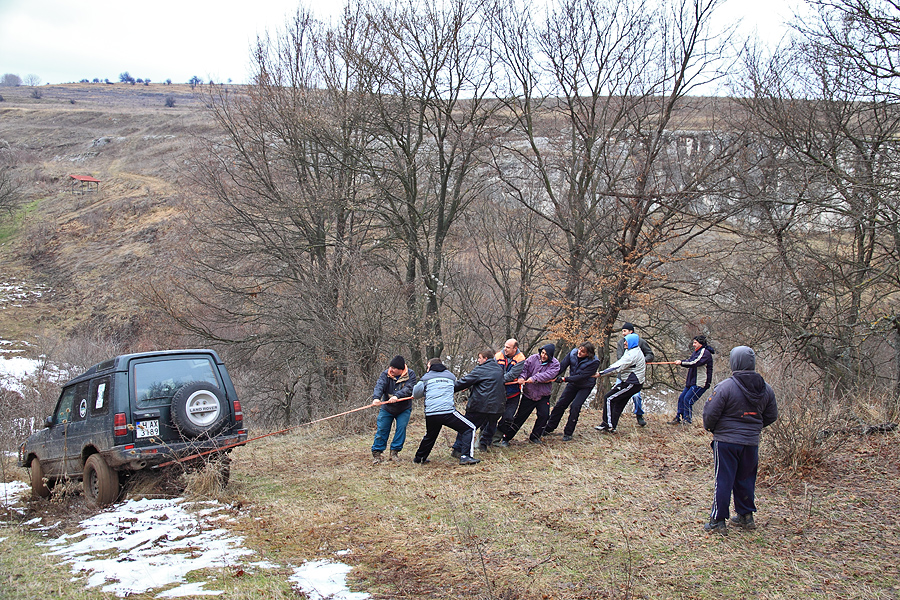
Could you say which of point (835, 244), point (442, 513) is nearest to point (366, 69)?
point (835, 244)

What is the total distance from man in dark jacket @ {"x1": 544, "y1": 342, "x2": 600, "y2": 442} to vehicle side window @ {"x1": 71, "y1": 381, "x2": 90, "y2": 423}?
694 centimetres

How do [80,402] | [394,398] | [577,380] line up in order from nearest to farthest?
[80,402]
[394,398]
[577,380]

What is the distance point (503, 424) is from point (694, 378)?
12.4 feet

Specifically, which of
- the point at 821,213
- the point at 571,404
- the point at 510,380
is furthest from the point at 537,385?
the point at 821,213

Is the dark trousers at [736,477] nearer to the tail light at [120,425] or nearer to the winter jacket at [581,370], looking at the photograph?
the winter jacket at [581,370]

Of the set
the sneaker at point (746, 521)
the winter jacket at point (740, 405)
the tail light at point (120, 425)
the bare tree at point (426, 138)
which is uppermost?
the bare tree at point (426, 138)

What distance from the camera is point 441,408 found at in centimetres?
889

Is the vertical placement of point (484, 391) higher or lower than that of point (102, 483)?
higher

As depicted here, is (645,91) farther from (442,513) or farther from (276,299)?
(442,513)

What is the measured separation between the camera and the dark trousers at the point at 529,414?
9.97 m

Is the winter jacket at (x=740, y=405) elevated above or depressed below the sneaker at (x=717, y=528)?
above

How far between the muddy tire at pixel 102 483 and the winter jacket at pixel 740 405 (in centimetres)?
700

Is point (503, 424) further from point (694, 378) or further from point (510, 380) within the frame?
point (694, 378)

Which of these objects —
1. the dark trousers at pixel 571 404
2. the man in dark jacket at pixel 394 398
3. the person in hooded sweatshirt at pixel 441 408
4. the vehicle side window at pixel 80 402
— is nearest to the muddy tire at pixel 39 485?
the vehicle side window at pixel 80 402
